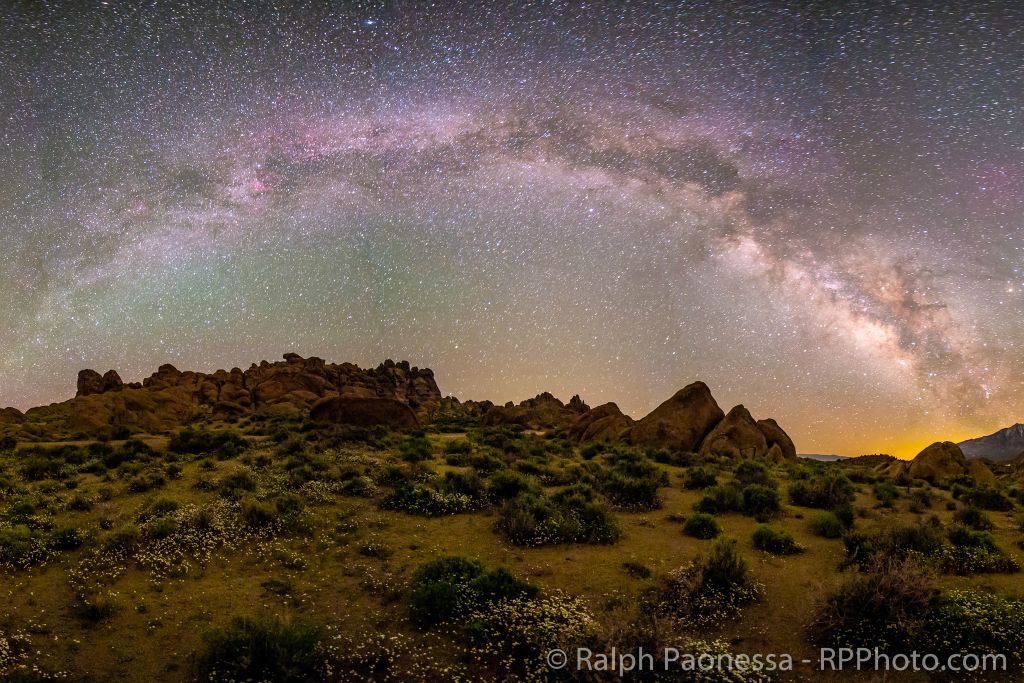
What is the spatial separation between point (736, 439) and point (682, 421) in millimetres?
3987

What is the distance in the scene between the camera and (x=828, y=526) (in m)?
17.0

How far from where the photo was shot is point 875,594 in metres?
10.6

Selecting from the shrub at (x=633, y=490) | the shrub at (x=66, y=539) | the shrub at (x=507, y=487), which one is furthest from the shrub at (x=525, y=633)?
the shrub at (x=66, y=539)

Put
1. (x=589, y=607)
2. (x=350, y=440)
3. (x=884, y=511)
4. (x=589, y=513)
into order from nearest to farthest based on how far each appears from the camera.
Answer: (x=589, y=607) < (x=589, y=513) < (x=884, y=511) < (x=350, y=440)

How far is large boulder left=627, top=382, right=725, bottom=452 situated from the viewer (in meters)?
39.7

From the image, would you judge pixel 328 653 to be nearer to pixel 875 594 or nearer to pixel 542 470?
pixel 875 594

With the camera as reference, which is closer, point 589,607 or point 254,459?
point 589,607

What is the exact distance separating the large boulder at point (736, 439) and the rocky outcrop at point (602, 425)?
22.5 feet

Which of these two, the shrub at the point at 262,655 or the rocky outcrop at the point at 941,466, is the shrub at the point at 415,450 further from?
the rocky outcrop at the point at 941,466

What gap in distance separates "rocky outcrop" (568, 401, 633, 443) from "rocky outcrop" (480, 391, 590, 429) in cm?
1030

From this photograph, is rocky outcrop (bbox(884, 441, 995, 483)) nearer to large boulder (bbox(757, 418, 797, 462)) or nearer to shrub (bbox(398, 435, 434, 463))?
large boulder (bbox(757, 418, 797, 462))

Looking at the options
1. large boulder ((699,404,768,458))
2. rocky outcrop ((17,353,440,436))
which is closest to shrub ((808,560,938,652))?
large boulder ((699,404,768,458))

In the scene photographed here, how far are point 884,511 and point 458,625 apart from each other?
58.9ft

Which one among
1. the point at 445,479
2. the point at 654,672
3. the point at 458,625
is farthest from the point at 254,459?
the point at 654,672
